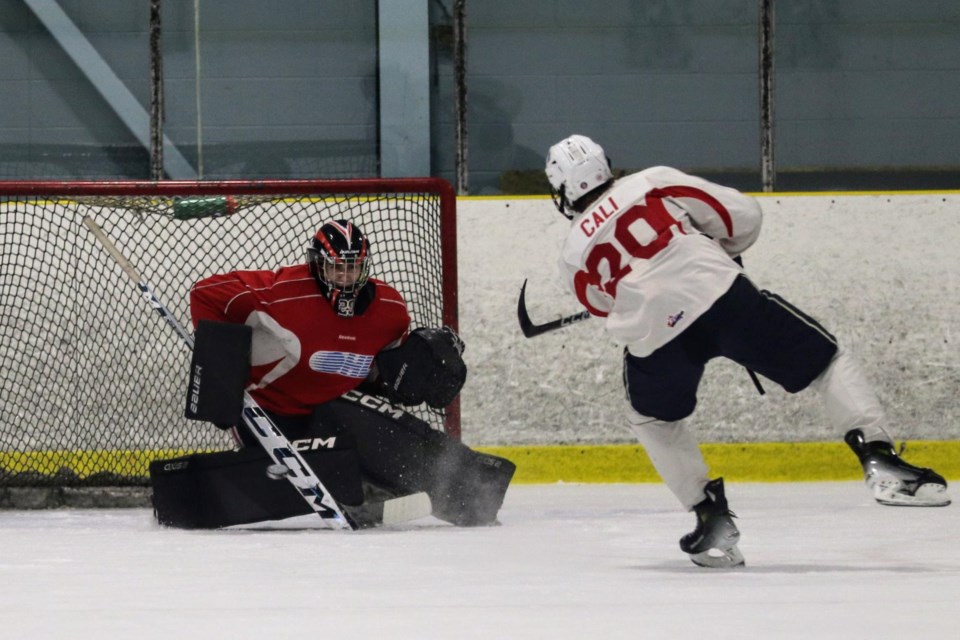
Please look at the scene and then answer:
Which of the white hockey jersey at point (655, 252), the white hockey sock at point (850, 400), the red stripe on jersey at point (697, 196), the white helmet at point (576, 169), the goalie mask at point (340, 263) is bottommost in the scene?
the white hockey sock at point (850, 400)

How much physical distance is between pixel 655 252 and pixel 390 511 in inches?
46.2

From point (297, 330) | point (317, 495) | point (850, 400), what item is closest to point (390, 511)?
point (317, 495)

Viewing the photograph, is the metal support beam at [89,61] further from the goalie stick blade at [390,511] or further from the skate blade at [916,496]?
the skate blade at [916,496]

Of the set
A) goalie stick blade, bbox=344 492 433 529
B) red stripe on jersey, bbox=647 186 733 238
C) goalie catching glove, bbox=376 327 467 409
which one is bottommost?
goalie stick blade, bbox=344 492 433 529

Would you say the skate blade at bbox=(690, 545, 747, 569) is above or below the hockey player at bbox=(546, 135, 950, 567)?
below

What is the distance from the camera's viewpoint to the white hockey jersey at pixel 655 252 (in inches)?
117

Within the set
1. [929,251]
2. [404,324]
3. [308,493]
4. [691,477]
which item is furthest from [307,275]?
[929,251]

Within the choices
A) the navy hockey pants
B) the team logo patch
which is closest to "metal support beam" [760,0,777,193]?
the team logo patch

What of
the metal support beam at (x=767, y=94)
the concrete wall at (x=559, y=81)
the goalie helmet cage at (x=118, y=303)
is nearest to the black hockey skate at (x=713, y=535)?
the goalie helmet cage at (x=118, y=303)

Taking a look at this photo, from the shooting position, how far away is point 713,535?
2.95m

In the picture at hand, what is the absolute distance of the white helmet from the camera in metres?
3.18

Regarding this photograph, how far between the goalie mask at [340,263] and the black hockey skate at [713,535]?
120 centimetres

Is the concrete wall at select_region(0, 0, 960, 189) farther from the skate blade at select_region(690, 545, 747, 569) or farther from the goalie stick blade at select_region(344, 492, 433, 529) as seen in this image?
the skate blade at select_region(690, 545, 747, 569)

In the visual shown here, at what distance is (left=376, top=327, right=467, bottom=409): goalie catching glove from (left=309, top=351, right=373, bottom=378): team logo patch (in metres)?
0.05
